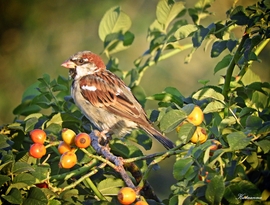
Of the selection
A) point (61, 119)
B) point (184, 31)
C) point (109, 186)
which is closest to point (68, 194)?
point (109, 186)

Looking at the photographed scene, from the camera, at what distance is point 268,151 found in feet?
4.21

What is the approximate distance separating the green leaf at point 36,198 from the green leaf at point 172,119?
15.0 inches

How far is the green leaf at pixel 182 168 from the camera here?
1.28m

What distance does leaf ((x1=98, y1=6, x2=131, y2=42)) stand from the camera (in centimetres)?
246

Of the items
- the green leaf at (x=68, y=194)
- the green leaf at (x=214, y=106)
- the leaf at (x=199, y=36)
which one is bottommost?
the green leaf at (x=68, y=194)

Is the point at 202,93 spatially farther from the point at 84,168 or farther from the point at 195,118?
the point at 84,168

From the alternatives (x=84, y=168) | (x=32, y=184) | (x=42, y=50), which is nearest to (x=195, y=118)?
(x=84, y=168)

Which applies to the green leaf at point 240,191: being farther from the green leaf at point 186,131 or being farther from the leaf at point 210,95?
the leaf at point 210,95

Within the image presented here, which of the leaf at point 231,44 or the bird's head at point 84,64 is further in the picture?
the bird's head at point 84,64

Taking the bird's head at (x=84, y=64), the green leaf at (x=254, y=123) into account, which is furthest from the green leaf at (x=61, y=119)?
the bird's head at (x=84, y=64)

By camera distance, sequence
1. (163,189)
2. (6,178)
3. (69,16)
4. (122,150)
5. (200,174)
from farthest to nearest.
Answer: (69,16), (163,189), (122,150), (6,178), (200,174)

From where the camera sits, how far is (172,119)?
4.65 ft

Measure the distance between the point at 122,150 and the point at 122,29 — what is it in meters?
0.85

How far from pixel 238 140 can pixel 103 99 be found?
1.53 m
